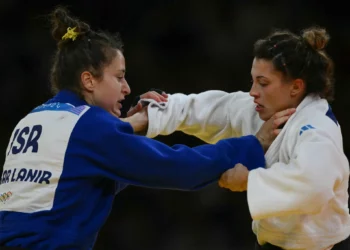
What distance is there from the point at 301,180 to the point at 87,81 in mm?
852

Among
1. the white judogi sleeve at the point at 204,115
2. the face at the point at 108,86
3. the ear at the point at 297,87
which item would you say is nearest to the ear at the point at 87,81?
the face at the point at 108,86

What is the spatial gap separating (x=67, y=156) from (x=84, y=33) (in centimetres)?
52

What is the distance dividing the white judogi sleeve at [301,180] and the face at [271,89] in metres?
0.25

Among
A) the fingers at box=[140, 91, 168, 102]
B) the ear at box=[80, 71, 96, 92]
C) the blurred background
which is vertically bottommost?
the blurred background

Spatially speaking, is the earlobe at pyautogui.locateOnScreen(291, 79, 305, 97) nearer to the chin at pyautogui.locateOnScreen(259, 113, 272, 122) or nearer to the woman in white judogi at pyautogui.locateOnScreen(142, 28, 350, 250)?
the woman in white judogi at pyautogui.locateOnScreen(142, 28, 350, 250)

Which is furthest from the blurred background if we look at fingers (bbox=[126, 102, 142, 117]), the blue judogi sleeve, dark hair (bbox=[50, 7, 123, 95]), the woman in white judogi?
the blue judogi sleeve

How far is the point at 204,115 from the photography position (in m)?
2.83

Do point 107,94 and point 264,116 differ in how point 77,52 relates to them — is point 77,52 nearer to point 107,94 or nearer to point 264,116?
point 107,94

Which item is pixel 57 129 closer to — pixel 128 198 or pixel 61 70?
pixel 61 70

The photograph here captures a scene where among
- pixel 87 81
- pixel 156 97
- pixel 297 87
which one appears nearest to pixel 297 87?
pixel 297 87

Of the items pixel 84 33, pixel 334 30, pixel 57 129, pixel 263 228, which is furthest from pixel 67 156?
pixel 334 30

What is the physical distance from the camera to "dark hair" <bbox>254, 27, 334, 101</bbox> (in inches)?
97.9

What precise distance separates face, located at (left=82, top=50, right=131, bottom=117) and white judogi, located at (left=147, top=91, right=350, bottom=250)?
0.27 metres

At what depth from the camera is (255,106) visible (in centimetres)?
271
